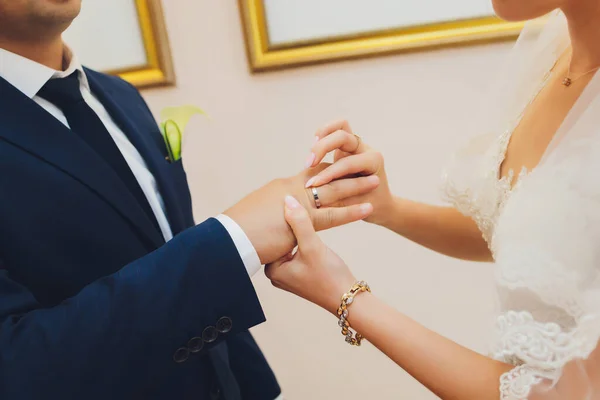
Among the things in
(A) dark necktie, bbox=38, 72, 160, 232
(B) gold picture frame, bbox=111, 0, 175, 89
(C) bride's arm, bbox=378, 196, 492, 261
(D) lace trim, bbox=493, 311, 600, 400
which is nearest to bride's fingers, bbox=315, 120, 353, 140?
(C) bride's arm, bbox=378, 196, 492, 261

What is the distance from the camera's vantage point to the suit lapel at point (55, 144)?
2.13 ft

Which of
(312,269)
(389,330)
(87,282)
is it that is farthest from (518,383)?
(87,282)

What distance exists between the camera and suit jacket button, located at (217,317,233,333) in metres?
0.66

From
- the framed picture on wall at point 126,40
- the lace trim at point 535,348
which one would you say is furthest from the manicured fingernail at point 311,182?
the framed picture on wall at point 126,40

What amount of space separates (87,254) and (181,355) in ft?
0.68

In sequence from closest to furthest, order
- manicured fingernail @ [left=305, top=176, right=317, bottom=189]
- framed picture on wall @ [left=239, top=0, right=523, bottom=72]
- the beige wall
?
1. manicured fingernail @ [left=305, top=176, right=317, bottom=189]
2. framed picture on wall @ [left=239, top=0, right=523, bottom=72]
3. the beige wall

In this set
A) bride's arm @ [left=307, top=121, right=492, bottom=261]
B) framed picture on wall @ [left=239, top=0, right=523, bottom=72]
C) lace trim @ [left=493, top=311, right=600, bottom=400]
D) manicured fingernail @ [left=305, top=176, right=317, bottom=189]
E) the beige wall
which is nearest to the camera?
lace trim @ [left=493, top=311, right=600, bottom=400]

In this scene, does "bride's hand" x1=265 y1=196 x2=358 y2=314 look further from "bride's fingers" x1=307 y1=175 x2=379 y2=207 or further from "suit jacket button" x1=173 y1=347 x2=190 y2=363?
"suit jacket button" x1=173 y1=347 x2=190 y2=363

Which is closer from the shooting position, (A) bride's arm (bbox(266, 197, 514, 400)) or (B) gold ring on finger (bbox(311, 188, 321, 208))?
(A) bride's arm (bbox(266, 197, 514, 400))

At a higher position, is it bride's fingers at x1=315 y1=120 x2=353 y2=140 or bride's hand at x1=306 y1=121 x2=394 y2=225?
bride's fingers at x1=315 y1=120 x2=353 y2=140

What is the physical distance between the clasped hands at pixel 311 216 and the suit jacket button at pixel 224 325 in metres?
0.11

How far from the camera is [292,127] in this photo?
1.33 meters

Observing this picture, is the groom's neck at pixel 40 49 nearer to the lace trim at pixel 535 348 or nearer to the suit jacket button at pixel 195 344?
the suit jacket button at pixel 195 344

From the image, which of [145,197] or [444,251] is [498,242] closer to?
[444,251]
